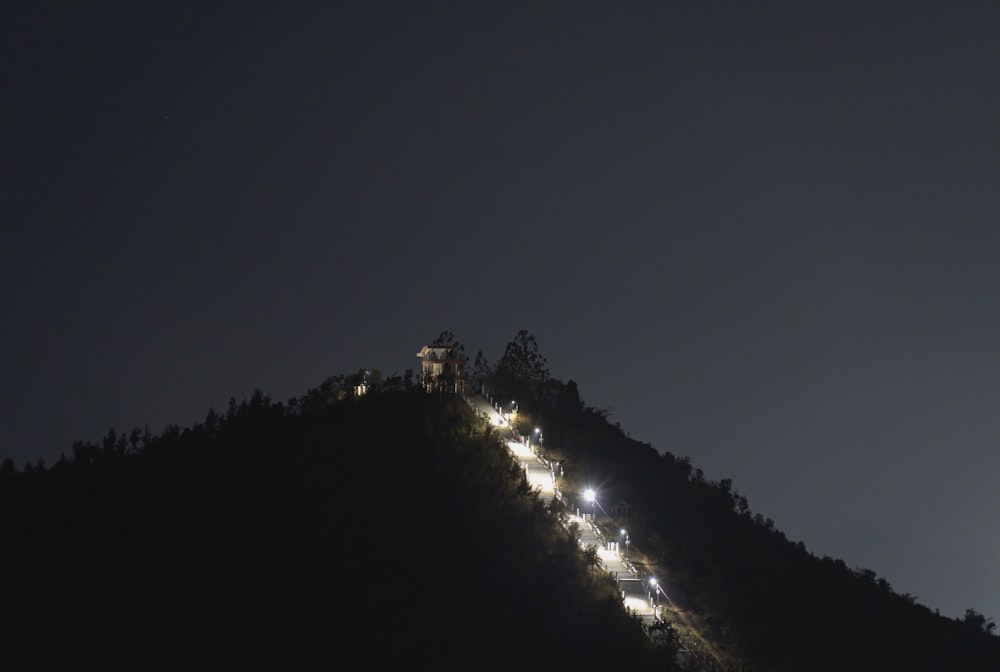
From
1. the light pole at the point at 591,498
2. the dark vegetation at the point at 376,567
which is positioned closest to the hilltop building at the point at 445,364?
the dark vegetation at the point at 376,567

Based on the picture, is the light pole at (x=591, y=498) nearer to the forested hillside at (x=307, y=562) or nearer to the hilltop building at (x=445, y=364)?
the forested hillside at (x=307, y=562)

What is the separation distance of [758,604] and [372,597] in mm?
16394

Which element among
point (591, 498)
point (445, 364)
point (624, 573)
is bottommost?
point (624, 573)

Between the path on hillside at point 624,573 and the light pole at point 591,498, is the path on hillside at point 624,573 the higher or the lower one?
the lower one

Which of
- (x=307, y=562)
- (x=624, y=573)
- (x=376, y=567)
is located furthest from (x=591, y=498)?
(x=307, y=562)

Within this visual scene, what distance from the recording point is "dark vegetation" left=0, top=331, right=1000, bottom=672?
1288 inches

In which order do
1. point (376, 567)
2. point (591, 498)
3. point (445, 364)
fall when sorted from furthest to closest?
1. point (445, 364)
2. point (591, 498)
3. point (376, 567)

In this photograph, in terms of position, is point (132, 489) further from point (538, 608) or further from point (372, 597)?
point (538, 608)

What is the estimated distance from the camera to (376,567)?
35.8 meters

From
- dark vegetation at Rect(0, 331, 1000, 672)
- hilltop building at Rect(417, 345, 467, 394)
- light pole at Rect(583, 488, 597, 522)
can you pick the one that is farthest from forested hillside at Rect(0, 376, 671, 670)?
hilltop building at Rect(417, 345, 467, 394)

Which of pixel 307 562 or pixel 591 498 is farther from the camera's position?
pixel 591 498

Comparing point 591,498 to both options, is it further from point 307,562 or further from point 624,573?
point 307,562

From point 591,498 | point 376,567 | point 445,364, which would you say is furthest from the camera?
point 445,364

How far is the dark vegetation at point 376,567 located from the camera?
32719mm
